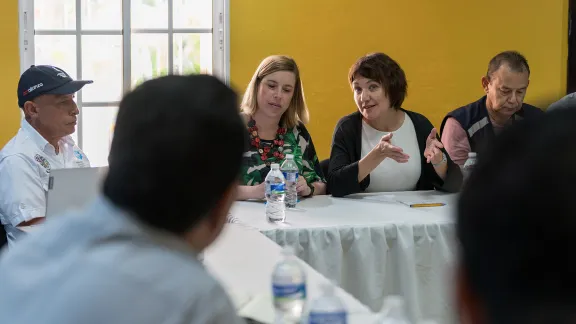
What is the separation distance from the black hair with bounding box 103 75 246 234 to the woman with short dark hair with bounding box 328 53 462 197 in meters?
2.55

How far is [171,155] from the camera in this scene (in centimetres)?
93

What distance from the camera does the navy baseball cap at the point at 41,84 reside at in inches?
115

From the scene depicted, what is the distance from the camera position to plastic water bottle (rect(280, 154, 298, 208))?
327 cm

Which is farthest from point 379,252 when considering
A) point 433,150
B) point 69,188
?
point 69,188

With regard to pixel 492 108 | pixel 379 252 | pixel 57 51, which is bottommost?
pixel 379 252

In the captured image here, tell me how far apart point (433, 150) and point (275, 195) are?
2.85ft

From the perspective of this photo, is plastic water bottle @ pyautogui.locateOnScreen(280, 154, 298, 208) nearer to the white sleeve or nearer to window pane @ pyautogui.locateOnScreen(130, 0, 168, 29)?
the white sleeve

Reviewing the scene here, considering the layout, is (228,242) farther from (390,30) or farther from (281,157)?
(390,30)

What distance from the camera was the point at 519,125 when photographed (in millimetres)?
563

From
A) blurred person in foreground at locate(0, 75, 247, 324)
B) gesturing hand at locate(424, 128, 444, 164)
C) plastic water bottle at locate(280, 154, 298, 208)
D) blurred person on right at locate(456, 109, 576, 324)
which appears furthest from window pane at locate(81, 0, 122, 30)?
blurred person on right at locate(456, 109, 576, 324)

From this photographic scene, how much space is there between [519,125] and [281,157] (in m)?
2.91

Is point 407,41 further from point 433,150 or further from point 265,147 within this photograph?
point 265,147

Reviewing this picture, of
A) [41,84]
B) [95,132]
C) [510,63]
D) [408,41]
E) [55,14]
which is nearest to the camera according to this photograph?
[41,84]

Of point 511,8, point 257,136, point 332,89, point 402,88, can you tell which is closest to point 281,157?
point 257,136
